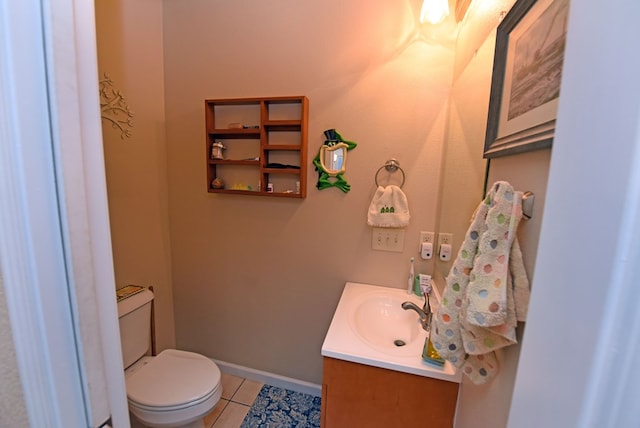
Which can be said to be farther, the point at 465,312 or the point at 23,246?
the point at 465,312

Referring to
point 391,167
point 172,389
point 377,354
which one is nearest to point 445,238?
point 391,167

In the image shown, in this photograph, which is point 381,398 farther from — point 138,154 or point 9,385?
point 138,154

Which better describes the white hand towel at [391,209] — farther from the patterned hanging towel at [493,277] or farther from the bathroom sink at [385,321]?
the patterned hanging towel at [493,277]

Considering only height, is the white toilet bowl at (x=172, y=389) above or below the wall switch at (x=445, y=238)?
below

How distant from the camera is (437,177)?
1472 mm

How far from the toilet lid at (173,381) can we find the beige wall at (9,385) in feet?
3.28

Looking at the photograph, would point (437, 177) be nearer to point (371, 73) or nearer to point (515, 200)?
point (371, 73)

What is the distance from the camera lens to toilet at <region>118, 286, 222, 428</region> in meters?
1.21

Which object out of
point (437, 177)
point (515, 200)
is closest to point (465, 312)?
point (515, 200)

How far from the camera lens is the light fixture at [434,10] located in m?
1.26

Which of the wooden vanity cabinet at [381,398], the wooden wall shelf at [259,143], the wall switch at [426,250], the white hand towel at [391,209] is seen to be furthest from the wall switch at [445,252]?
the wooden wall shelf at [259,143]

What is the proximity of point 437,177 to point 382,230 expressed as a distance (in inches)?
17.4

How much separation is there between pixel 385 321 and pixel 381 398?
0.44m

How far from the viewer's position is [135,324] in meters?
1.49
